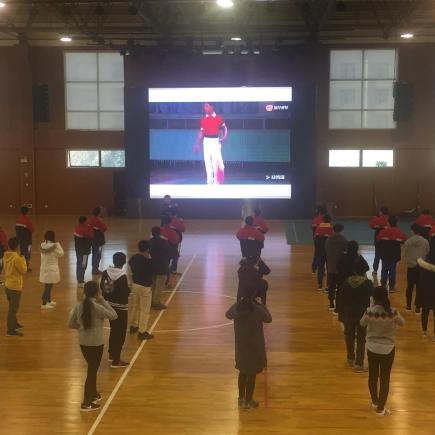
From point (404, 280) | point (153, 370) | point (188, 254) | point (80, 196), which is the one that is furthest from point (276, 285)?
point (80, 196)

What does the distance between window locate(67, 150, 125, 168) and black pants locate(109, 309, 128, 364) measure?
20552 mm

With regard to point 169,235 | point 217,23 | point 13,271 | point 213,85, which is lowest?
point 13,271

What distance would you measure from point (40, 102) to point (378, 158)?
13407 mm

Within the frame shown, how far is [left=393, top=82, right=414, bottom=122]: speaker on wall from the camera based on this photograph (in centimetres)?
2627

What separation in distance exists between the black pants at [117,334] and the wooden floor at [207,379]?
23 cm

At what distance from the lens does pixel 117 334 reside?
860 centimetres

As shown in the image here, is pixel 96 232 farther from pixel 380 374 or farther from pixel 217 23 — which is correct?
pixel 217 23

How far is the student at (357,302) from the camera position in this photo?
8.15m

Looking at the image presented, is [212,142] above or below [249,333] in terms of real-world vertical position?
above

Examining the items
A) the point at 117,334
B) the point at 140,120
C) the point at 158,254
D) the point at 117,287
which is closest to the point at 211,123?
the point at 140,120

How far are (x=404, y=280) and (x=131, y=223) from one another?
12940 millimetres

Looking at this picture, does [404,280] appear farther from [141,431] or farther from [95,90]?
[95,90]

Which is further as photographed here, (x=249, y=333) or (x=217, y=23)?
(x=217, y=23)

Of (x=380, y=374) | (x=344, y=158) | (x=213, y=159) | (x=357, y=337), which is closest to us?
(x=380, y=374)
